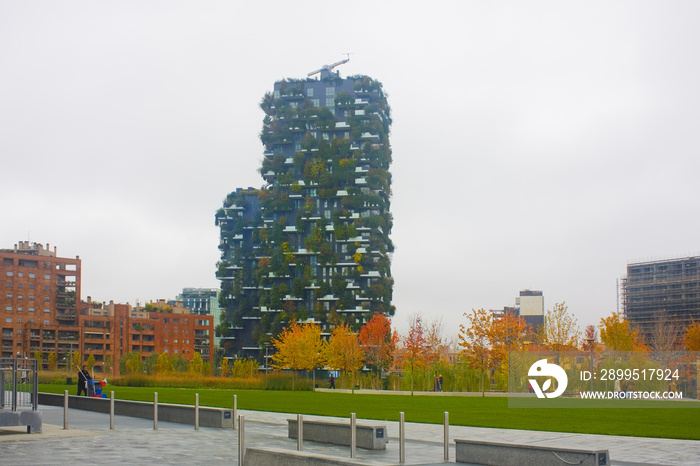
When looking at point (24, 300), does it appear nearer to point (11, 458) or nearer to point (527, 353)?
point (527, 353)

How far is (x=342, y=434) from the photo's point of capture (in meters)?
18.2

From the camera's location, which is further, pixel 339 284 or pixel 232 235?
pixel 232 235

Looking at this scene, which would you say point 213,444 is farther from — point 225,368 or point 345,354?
point 225,368

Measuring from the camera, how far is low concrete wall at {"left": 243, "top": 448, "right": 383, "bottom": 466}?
11164 millimetres

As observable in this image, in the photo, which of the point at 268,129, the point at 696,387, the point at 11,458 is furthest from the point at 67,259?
the point at 11,458

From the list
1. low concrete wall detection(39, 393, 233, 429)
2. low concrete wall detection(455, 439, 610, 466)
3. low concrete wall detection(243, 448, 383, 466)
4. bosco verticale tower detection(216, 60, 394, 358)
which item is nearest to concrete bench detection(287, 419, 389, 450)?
low concrete wall detection(455, 439, 610, 466)

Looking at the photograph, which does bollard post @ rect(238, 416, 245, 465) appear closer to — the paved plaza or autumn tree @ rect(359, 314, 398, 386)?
the paved plaza

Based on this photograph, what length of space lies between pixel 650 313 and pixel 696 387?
84671 millimetres

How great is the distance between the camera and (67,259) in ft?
476

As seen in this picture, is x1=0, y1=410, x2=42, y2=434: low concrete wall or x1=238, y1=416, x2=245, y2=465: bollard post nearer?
x1=238, y1=416, x2=245, y2=465: bollard post

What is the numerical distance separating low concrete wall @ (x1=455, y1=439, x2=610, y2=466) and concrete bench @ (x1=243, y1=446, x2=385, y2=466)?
3111mm

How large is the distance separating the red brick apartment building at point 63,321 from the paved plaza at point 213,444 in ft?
352

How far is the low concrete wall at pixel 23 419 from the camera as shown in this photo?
61.5 ft

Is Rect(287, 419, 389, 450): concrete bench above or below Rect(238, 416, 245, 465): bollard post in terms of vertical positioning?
below
